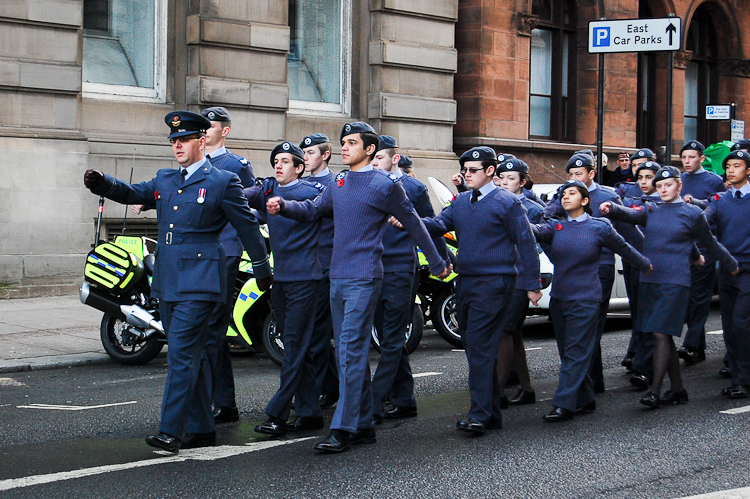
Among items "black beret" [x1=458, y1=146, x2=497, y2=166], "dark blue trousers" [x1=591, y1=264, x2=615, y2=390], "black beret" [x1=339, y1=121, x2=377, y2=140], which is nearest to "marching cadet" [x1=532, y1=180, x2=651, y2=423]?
"dark blue trousers" [x1=591, y1=264, x2=615, y2=390]

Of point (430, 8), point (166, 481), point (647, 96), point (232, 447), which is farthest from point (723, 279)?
point (647, 96)

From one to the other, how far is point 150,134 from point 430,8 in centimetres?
570

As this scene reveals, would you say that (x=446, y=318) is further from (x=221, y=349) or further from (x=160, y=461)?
(x=160, y=461)

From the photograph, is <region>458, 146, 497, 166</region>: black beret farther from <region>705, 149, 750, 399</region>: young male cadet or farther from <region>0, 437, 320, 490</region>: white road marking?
<region>705, 149, 750, 399</region>: young male cadet

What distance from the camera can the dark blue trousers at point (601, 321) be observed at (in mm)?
8122

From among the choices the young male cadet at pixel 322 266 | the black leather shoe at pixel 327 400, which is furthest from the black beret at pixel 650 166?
the black leather shoe at pixel 327 400

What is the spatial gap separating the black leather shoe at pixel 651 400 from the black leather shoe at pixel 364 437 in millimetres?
2287

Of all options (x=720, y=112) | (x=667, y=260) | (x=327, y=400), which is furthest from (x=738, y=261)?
(x=720, y=112)

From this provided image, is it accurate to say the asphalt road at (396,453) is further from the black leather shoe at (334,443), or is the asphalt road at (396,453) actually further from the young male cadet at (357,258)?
the young male cadet at (357,258)

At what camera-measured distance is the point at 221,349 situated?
7.15 meters

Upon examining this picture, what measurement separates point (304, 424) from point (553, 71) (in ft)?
53.6

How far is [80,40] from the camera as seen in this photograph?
15.0 meters

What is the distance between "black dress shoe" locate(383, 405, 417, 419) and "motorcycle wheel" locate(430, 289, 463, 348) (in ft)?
12.1

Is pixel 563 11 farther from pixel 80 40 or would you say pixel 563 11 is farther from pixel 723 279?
pixel 723 279
